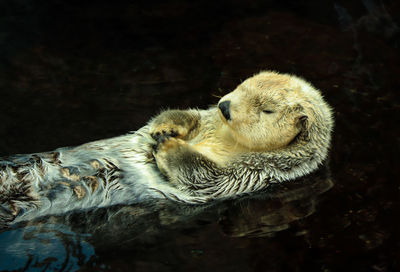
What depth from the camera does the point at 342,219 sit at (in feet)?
13.8

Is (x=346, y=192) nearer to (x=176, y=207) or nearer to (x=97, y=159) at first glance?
(x=176, y=207)

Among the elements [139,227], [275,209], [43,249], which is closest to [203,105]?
[275,209]

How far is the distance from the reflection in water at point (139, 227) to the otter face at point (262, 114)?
0.51 meters

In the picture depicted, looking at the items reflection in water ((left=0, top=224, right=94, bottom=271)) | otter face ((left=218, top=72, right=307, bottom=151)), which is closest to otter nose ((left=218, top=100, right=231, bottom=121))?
Answer: otter face ((left=218, top=72, right=307, bottom=151))

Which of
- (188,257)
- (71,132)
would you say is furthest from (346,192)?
(71,132)

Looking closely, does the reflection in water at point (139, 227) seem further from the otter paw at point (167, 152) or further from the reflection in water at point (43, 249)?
the otter paw at point (167, 152)

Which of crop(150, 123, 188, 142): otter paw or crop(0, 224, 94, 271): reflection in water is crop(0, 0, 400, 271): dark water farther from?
crop(150, 123, 188, 142): otter paw

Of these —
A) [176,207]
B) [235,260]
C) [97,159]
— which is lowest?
[235,260]

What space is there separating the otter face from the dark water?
53cm

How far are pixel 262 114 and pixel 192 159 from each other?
750 millimetres

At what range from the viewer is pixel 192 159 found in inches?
163

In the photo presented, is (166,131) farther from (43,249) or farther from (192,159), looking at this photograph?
(43,249)

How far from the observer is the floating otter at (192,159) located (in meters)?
3.94

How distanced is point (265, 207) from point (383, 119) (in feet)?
6.85
